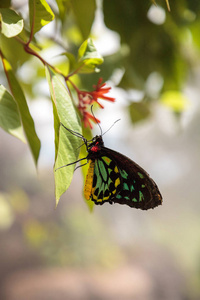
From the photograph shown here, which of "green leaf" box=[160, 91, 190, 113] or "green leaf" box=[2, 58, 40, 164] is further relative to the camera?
"green leaf" box=[160, 91, 190, 113]

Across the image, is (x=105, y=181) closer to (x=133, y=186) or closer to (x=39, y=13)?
(x=133, y=186)

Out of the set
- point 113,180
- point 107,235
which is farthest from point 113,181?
point 107,235

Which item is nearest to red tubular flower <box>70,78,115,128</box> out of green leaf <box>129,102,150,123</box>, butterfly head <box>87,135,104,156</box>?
butterfly head <box>87,135,104,156</box>

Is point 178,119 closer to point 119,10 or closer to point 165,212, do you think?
point 119,10

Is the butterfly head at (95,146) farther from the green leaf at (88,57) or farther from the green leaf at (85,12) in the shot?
the green leaf at (85,12)

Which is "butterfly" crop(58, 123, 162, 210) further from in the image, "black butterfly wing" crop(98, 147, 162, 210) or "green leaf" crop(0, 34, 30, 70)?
"green leaf" crop(0, 34, 30, 70)

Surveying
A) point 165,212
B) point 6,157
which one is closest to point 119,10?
point 165,212

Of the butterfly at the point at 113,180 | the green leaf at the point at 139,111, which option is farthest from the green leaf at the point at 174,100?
the butterfly at the point at 113,180
